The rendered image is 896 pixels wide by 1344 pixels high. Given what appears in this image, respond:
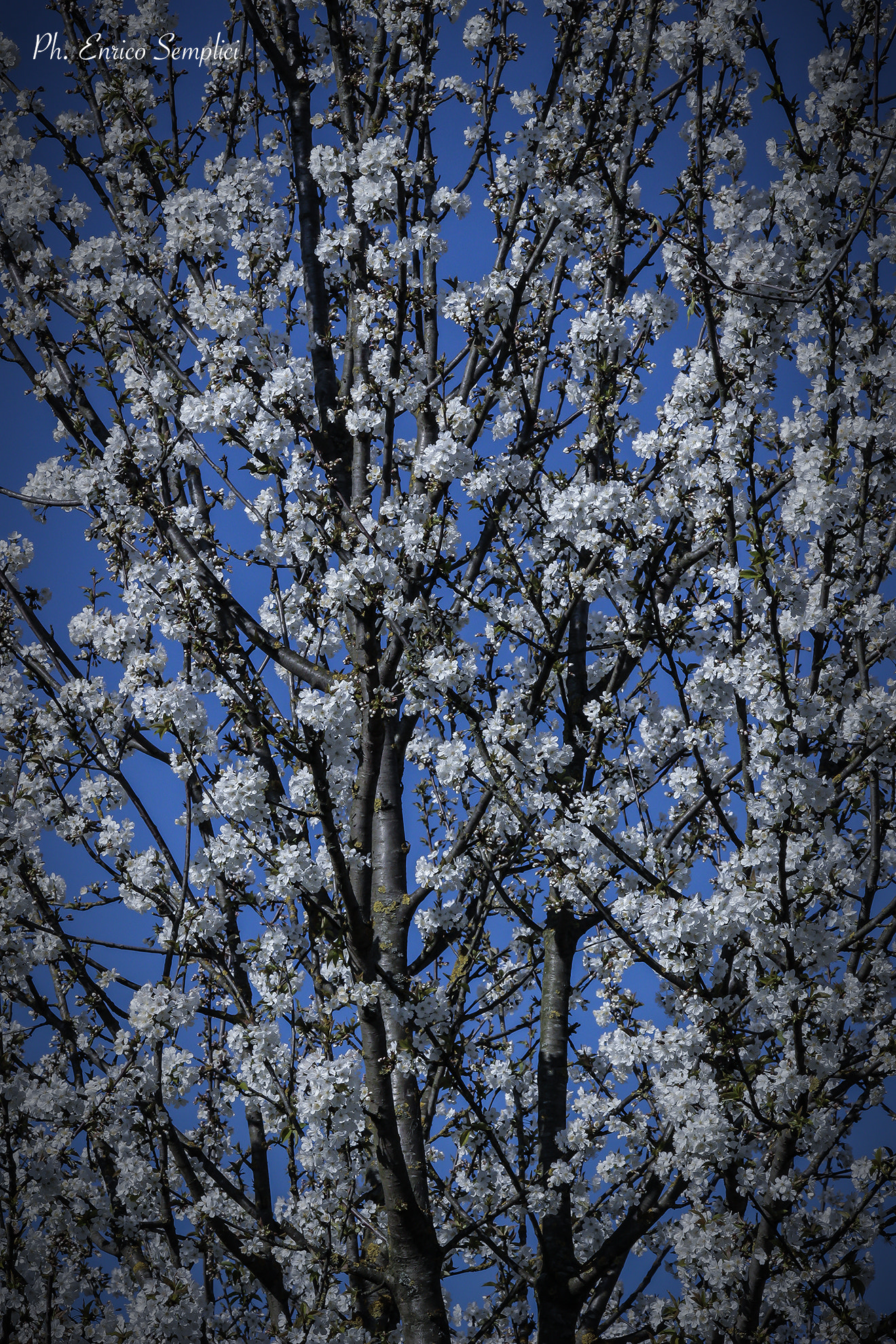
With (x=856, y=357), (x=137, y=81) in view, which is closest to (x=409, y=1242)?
(x=856, y=357)

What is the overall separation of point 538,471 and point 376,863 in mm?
2354

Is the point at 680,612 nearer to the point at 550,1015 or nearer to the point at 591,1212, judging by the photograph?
the point at 550,1015

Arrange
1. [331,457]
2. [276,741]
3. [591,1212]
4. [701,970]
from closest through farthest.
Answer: [276,741], [701,970], [591,1212], [331,457]

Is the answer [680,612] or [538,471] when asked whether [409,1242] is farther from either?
[538,471]

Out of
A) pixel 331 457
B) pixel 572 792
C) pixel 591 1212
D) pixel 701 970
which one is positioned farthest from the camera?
Result: pixel 331 457

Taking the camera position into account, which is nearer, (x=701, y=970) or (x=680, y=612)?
(x=701, y=970)

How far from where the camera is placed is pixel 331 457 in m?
5.35

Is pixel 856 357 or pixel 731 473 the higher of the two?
pixel 856 357

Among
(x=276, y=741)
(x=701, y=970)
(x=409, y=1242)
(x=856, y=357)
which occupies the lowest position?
(x=409, y=1242)

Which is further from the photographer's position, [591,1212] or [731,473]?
[591,1212]

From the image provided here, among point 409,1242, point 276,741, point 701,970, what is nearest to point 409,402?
point 276,741

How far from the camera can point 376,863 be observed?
4.92 m

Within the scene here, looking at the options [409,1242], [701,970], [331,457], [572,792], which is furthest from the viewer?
[331,457]

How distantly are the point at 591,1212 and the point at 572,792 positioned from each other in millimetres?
2353
